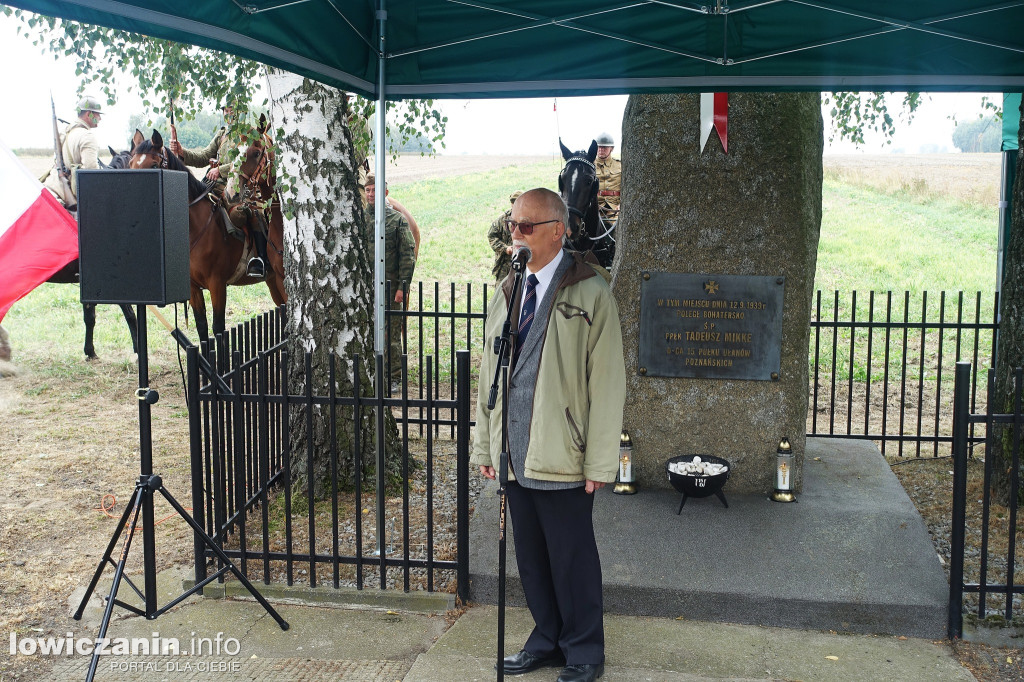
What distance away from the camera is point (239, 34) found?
4.18m

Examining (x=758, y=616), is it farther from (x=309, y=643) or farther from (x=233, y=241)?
(x=233, y=241)

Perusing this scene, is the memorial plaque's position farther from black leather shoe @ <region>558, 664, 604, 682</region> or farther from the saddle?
the saddle

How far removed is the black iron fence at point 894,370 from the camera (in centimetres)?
742

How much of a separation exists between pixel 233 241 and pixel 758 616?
7.10 metres

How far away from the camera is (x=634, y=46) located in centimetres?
490

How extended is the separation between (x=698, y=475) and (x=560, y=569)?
1.84m

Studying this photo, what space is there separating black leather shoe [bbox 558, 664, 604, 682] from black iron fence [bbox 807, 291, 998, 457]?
11.5 ft

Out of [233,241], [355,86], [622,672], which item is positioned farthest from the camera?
[233,241]

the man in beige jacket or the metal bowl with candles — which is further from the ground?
the man in beige jacket

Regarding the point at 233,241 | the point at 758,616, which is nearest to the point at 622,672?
the point at 758,616

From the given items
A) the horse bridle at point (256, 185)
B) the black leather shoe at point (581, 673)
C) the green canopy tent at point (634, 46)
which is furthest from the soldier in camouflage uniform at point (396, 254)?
the black leather shoe at point (581, 673)

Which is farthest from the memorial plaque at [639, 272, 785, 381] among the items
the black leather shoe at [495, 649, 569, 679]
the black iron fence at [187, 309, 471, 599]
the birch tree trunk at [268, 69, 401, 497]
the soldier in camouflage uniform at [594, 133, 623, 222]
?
the soldier in camouflage uniform at [594, 133, 623, 222]

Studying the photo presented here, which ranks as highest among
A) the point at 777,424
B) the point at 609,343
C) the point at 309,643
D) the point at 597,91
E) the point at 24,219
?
the point at 597,91

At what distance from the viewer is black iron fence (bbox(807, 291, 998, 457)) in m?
7.42
